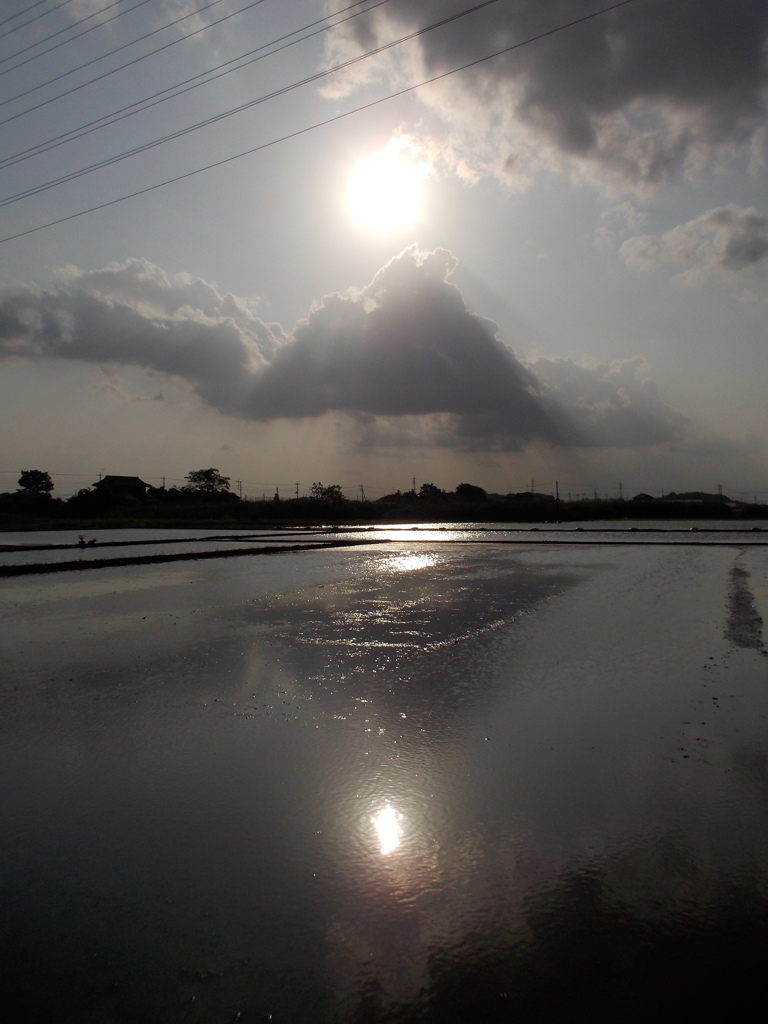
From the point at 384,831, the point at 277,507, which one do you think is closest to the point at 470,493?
the point at 277,507

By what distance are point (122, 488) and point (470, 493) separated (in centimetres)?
4772

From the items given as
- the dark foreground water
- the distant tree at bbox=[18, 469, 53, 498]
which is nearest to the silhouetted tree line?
the distant tree at bbox=[18, 469, 53, 498]

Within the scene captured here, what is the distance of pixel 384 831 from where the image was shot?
343cm

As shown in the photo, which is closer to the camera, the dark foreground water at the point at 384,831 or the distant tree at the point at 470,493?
the dark foreground water at the point at 384,831

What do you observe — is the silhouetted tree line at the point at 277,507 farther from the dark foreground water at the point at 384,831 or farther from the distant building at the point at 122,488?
the dark foreground water at the point at 384,831

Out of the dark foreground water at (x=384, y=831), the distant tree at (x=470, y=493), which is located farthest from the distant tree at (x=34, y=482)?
the dark foreground water at (x=384, y=831)

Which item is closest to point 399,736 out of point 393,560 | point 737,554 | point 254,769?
point 254,769

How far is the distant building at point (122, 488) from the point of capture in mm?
67200

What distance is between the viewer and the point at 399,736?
15.6ft

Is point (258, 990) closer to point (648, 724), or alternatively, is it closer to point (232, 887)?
point (232, 887)

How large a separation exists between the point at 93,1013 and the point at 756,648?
7547 millimetres

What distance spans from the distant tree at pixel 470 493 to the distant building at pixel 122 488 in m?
43.3

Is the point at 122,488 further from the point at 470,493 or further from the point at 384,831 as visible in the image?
the point at 384,831

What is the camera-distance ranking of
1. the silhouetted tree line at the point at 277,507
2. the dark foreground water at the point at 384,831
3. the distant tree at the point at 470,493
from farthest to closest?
1. the distant tree at the point at 470,493
2. the silhouetted tree line at the point at 277,507
3. the dark foreground water at the point at 384,831
